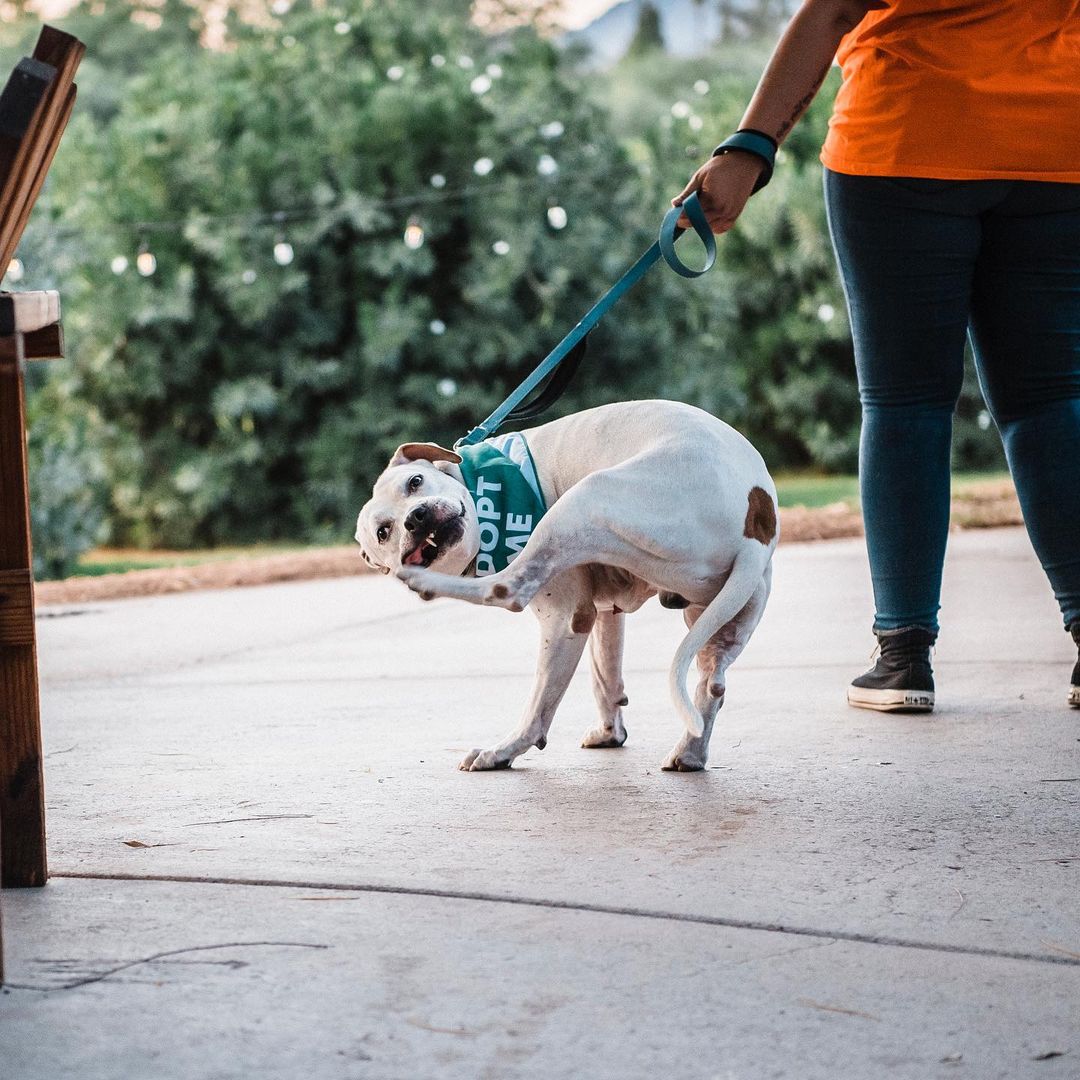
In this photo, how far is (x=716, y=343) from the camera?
11734 mm

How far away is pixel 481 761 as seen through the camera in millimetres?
2721

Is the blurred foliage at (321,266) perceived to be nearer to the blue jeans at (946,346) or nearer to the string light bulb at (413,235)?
the string light bulb at (413,235)

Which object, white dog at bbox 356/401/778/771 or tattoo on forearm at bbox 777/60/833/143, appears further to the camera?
tattoo on forearm at bbox 777/60/833/143

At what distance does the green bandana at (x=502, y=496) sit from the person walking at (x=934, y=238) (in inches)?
25.3

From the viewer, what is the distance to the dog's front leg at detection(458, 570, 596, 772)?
274 cm

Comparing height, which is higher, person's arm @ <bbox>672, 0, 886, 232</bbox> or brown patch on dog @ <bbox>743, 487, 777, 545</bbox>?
person's arm @ <bbox>672, 0, 886, 232</bbox>

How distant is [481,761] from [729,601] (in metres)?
0.55

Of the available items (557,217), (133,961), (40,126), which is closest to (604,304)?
(40,126)

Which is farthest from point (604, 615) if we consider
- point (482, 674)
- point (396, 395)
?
point (396, 395)

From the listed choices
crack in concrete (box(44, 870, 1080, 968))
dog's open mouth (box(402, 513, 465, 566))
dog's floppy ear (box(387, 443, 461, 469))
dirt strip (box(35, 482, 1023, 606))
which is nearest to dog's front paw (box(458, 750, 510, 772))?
dog's open mouth (box(402, 513, 465, 566))

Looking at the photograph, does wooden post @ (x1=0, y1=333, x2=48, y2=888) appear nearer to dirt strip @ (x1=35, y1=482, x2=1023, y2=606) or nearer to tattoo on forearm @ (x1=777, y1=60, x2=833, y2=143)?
tattoo on forearm @ (x1=777, y1=60, x2=833, y2=143)

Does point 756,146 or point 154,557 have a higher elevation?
point 756,146

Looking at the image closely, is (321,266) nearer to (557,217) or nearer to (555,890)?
(557,217)

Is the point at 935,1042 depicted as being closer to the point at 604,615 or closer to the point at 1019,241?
the point at 604,615
